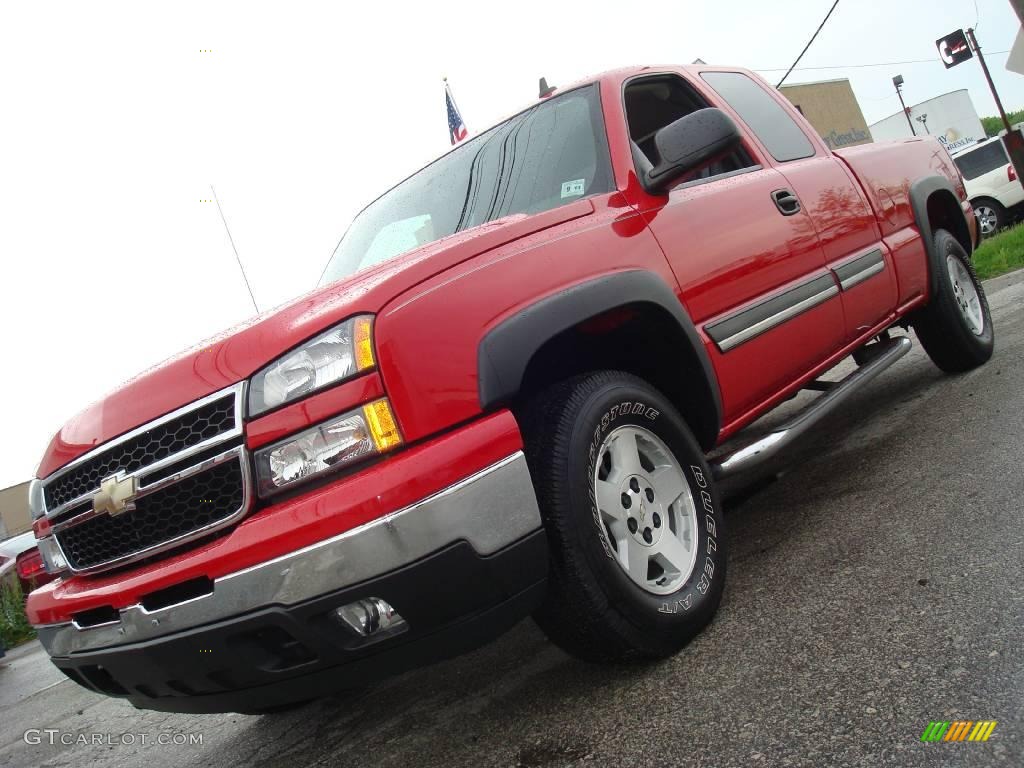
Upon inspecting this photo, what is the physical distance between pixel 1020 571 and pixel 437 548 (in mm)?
1637

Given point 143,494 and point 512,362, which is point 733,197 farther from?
point 143,494

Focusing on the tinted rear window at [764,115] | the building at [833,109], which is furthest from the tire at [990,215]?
the building at [833,109]

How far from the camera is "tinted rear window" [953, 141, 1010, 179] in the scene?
15383 millimetres

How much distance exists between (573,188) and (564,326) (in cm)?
81

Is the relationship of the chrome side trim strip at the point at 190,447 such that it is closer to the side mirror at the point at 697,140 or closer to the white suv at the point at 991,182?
the side mirror at the point at 697,140

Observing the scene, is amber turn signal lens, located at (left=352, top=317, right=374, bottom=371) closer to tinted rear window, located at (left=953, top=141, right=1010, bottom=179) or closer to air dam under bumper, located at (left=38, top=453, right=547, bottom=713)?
air dam under bumper, located at (left=38, top=453, right=547, bottom=713)

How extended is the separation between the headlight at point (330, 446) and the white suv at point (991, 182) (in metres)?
16.0

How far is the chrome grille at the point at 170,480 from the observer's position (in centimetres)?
210

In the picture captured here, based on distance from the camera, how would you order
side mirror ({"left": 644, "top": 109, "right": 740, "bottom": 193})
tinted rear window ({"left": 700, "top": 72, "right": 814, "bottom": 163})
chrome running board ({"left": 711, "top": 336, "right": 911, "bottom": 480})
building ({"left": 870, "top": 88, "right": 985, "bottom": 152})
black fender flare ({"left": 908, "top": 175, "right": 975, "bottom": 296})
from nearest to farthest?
side mirror ({"left": 644, "top": 109, "right": 740, "bottom": 193}), chrome running board ({"left": 711, "top": 336, "right": 911, "bottom": 480}), tinted rear window ({"left": 700, "top": 72, "right": 814, "bottom": 163}), black fender flare ({"left": 908, "top": 175, "right": 975, "bottom": 296}), building ({"left": 870, "top": 88, "right": 985, "bottom": 152})

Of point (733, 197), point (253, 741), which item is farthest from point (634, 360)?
point (253, 741)

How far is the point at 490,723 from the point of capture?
2496mm

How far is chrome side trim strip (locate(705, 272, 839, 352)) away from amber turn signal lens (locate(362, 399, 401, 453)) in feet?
4.51

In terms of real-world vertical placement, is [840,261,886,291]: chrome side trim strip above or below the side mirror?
below

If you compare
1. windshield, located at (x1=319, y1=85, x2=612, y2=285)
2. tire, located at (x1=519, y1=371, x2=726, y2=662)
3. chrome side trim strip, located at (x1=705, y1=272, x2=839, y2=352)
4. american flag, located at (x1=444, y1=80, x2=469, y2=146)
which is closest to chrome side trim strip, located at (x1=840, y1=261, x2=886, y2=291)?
chrome side trim strip, located at (x1=705, y1=272, x2=839, y2=352)
